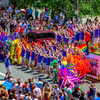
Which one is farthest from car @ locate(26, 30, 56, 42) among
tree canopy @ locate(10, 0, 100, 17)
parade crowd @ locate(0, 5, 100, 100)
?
tree canopy @ locate(10, 0, 100, 17)

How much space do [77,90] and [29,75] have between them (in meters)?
6.89

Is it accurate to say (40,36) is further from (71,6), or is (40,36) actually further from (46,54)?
(71,6)

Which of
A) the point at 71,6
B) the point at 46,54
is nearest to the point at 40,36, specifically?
the point at 46,54

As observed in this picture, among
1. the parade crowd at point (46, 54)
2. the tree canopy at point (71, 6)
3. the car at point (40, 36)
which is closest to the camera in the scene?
the parade crowd at point (46, 54)

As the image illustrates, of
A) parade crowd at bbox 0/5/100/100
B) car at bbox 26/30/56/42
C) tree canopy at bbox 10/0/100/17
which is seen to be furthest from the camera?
tree canopy at bbox 10/0/100/17

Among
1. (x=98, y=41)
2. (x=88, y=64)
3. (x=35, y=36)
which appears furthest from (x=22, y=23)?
(x=88, y=64)

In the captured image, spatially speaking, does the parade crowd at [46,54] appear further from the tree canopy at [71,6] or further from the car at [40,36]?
the tree canopy at [71,6]

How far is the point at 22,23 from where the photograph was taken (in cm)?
2861

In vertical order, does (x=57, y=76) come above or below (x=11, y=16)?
below

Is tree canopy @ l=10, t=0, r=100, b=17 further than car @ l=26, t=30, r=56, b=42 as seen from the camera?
Yes

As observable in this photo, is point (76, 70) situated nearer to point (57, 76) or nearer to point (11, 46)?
point (57, 76)

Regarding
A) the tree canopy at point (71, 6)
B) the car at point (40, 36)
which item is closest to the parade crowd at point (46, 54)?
the car at point (40, 36)

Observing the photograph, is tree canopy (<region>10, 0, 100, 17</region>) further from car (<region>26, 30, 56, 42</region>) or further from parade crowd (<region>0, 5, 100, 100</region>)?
car (<region>26, 30, 56, 42</region>)

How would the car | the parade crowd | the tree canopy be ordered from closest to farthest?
the parade crowd → the car → the tree canopy
